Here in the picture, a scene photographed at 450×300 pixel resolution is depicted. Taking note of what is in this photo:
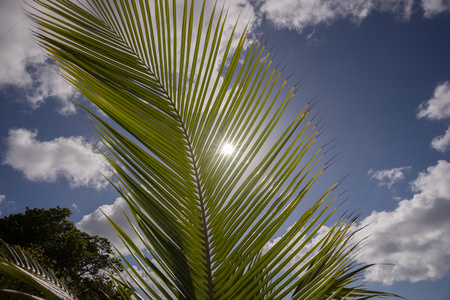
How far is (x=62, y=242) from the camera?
14125 millimetres

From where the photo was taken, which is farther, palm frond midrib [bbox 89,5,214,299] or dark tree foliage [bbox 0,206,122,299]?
dark tree foliage [bbox 0,206,122,299]

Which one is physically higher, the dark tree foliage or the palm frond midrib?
the dark tree foliage

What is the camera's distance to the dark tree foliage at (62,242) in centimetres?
1330

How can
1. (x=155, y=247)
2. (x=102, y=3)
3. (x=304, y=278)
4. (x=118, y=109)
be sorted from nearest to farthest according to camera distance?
(x=155, y=247) < (x=304, y=278) < (x=118, y=109) < (x=102, y=3)

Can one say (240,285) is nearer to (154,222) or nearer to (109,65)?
(154,222)

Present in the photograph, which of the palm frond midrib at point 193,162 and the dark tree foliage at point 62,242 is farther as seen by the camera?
the dark tree foliage at point 62,242

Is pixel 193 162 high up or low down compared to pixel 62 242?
down

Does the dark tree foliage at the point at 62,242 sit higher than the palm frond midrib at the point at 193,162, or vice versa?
the dark tree foliage at the point at 62,242

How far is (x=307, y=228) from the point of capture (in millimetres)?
1109

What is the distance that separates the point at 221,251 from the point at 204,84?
752 millimetres

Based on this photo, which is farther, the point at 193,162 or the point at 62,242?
the point at 62,242

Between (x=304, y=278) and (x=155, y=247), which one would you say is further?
(x=304, y=278)

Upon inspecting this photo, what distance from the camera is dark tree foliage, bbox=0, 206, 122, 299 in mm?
13297

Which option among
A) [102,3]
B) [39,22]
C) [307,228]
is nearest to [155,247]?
[307,228]
